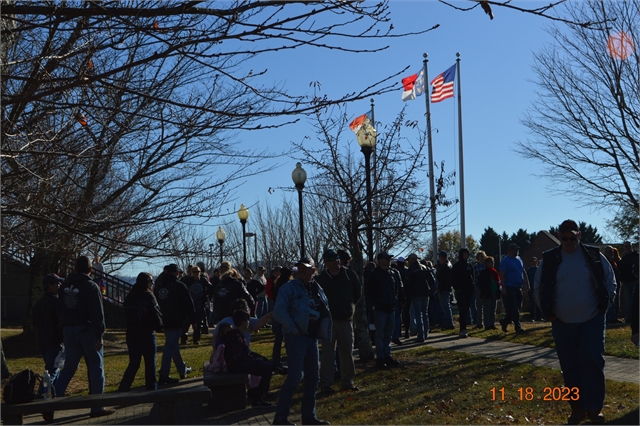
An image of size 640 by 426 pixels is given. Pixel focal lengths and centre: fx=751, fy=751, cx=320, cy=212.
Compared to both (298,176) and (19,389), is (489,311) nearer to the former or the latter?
(298,176)

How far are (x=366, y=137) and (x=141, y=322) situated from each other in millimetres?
5480

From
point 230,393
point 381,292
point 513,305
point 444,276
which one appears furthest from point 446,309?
point 230,393

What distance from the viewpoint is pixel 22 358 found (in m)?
18.2

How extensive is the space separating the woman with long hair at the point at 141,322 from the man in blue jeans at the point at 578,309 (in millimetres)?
5855

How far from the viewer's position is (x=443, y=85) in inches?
1156

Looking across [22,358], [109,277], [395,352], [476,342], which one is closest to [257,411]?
[395,352]

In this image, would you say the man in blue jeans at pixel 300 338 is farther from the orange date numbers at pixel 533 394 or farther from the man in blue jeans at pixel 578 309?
the man in blue jeans at pixel 578 309

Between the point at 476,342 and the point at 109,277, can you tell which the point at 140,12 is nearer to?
the point at 476,342

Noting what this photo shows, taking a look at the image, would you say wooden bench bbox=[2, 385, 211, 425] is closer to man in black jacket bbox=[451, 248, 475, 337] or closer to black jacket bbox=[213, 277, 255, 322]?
black jacket bbox=[213, 277, 255, 322]

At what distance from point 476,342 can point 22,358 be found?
10770 mm

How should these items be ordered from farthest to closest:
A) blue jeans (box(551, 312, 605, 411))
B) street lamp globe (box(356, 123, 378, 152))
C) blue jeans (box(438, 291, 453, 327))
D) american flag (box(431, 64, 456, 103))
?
1. american flag (box(431, 64, 456, 103))
2. blue jeans (box(438, 291, 453, 327))
3. street lamp globe (box(356, 123, 378, 152))
4. blue jeans (box(551, 312, 605, 411))

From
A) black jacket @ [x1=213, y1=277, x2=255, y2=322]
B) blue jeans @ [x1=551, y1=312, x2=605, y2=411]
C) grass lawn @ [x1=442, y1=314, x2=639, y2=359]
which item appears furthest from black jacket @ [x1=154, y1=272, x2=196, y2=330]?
grass lawn @ [x1=442, y1=314, x2=639, y2=359]

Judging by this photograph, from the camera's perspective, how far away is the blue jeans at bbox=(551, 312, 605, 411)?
25.2 feet

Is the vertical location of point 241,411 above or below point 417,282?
below
